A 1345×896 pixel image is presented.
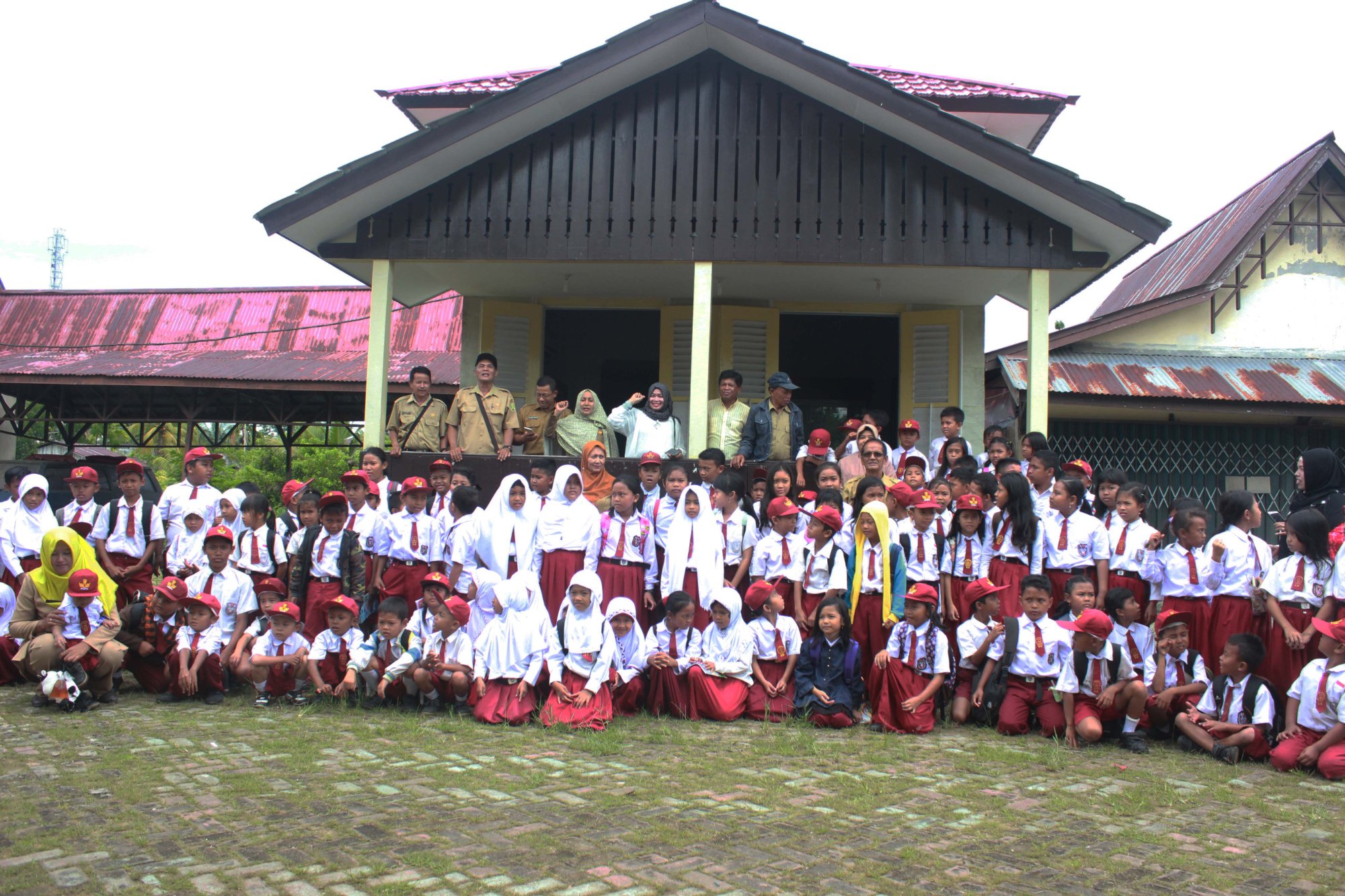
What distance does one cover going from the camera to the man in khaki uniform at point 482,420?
912 centimetres

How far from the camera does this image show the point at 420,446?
9.34 metres

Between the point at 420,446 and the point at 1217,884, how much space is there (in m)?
7.18

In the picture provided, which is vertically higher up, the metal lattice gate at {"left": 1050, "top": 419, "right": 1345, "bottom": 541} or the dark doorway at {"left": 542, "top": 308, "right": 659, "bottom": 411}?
the dark doorway at {"left": 542, "top": 308, "right": 659, "bottom": 411}

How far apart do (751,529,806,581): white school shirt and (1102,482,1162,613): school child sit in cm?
201

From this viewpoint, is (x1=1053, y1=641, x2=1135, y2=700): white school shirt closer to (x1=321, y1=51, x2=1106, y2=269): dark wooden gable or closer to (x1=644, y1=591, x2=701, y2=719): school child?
(x1=644, y1=591, x2=701, y2=719): school child

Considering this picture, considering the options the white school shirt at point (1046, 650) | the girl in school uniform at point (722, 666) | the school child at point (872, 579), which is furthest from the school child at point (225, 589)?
the white school shirt at point (1046, 650)

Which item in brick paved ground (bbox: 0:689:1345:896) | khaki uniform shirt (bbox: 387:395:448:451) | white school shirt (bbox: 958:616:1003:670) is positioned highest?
khaki uniform shirt (bbox: 387:395:448:451)

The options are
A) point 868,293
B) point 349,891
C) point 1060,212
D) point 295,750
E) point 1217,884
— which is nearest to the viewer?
point 349,891

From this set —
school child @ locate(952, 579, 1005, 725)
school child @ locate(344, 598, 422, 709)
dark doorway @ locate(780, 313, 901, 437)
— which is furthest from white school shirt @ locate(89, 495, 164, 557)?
dark doorway @ locate(780, 313, 901, 437)

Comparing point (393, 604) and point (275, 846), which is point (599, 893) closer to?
point (275, 846)

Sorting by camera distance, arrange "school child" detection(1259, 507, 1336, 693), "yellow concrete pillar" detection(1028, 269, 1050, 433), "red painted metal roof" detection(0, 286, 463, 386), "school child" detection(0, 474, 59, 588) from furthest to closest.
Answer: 1. "red painted metal roof" detection(0, 286, 463, 386)
2. "yellow concrete pillar" detection(1028, 269, 1050, 433)
3. "school child" detection(0, 474, 59, 588)
4. "school child" detection(1259, 507, 1336, 693)

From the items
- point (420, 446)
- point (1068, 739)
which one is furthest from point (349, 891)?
point (420, 446)

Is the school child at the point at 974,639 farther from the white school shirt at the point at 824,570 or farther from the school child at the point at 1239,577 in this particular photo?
the school child at the point at 1239,577

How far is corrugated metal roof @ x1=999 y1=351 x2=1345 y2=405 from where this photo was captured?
11.0m
